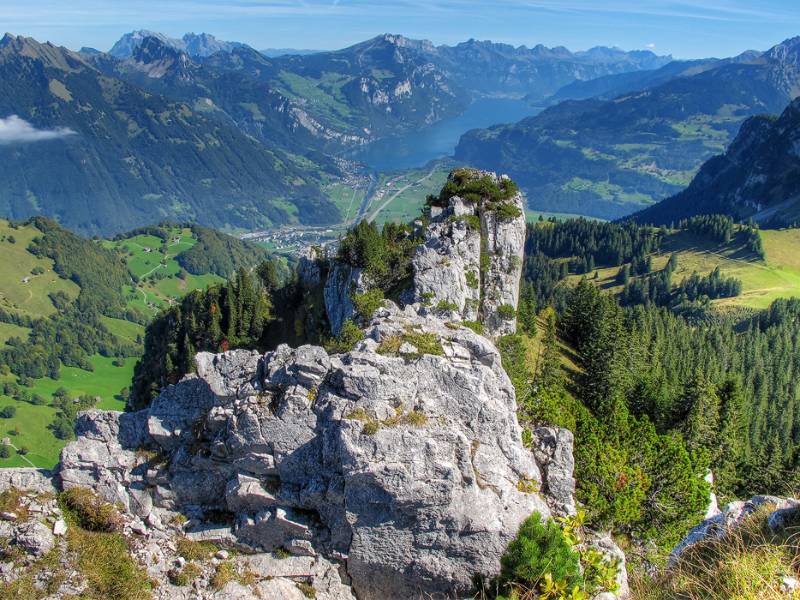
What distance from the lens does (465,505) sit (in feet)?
99.7

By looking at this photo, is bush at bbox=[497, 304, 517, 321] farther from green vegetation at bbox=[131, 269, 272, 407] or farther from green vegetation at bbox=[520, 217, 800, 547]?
green vegetation at bbox=[131, 269, 272, 407]

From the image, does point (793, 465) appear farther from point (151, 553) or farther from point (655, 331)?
point (151, 553)

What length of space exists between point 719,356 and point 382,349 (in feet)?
352

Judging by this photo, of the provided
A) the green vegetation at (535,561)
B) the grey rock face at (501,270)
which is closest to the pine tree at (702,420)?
the grey rock face at (501,270)

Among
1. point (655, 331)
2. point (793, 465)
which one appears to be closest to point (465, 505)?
point (793, 465)

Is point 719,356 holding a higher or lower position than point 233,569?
lower

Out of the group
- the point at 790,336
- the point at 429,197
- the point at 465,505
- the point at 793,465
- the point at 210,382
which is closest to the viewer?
the point at 465,505

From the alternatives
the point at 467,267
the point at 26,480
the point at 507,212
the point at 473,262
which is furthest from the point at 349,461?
the point at 507,212

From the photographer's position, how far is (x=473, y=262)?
227ft

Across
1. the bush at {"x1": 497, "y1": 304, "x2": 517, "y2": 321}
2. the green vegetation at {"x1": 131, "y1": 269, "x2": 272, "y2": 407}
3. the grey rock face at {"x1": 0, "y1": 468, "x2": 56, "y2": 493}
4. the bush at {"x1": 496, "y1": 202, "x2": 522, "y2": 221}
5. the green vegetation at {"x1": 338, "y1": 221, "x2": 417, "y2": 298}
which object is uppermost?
the bush at {"x1": 496, "y1": 202, "x2": 522, "y2": 221}

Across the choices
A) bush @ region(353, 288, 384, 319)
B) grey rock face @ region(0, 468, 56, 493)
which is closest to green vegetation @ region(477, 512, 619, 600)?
grey rock face @ region(0, 468, 56, 493)

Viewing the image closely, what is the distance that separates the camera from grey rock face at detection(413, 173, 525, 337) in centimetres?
6219

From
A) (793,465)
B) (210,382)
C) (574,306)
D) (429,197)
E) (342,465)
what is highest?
(429,197)

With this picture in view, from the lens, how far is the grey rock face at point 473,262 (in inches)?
2448
